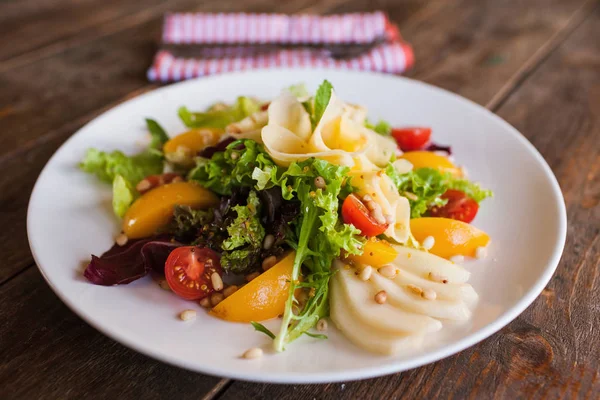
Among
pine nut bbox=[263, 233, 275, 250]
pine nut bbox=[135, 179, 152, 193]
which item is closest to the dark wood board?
pine nut bbox=[135, 179, 152, 193]

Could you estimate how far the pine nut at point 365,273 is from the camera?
95.0 inches

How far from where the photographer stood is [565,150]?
3912 millimetres

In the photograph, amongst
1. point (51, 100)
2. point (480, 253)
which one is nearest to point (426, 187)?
point (480, 253)

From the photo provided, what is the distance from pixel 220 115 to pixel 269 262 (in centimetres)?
130

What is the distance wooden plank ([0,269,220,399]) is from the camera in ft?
7.06

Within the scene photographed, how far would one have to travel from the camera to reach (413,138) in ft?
11.2

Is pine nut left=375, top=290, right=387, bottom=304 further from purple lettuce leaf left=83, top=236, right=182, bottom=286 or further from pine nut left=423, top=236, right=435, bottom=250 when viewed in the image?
purple lettuce leaf left=83, top=236, right=182, bottom=286

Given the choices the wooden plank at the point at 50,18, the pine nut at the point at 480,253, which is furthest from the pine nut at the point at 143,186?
the wooden plank at the point at 50,18

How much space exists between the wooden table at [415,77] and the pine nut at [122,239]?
0.38m

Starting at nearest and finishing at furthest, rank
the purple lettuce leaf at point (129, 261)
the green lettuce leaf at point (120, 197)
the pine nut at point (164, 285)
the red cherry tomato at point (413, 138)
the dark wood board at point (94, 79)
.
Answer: the purple lettuce leaf at point (129, 261) → the pine nut at point (164, 285) → the green lettuce leaf at point (120, 197) → the red cherry tomato at point (413, 138) → the dark wood board at point (94, 79)

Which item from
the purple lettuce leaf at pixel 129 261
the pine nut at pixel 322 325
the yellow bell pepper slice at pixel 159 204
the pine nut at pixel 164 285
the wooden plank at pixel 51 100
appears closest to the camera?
the pine nut at pixel 322 325

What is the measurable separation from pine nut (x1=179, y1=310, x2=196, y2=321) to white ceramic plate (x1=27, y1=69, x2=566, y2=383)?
28 millimetres

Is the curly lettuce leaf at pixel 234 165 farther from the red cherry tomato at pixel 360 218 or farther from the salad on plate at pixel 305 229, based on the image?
the red cherry tomato at pixel 360 218

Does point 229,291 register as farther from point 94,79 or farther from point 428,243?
point 94,79
